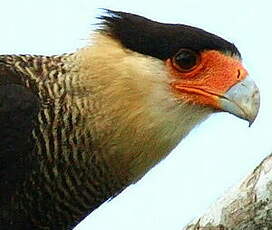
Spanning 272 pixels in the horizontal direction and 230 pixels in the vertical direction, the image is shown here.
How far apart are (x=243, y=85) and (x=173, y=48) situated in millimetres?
419

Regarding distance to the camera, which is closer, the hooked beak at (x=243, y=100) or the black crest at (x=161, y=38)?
the hooked beak at (x=243, y=100)

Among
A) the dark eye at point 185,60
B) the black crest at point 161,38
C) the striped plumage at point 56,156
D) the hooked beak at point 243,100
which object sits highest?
the black crest at point 161,38

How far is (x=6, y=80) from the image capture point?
4840 mm

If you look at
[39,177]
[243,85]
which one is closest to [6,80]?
[39,177]

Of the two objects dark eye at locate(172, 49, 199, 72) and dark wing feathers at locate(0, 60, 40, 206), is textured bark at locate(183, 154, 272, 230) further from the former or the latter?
dark wing feathers at locate(0, 60, 40, 206)

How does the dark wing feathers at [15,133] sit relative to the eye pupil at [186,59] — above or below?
below

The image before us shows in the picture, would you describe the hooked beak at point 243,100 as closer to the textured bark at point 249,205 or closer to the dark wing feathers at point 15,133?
the textured bark at point 249,205

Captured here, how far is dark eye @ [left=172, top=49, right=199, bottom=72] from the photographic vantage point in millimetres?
4801

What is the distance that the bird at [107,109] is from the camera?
4.75 meters

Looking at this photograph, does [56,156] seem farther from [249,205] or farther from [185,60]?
[249,205]

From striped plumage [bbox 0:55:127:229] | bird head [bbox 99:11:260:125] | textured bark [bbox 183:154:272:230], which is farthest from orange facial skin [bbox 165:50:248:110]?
textured bark [bbox 183:154:272:230]

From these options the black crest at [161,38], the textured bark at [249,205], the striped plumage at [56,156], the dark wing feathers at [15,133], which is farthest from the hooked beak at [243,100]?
the dark wing feathers at [15,133]

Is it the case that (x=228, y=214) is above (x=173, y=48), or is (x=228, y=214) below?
below

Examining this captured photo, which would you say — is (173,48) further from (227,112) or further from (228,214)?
(228,214)
